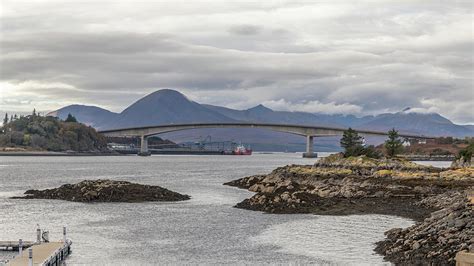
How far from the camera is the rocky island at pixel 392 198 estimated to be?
31.8 m

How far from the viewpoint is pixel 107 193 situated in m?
62.6

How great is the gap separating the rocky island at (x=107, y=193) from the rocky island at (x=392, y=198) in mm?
9642

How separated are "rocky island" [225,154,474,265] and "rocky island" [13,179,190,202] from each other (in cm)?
964

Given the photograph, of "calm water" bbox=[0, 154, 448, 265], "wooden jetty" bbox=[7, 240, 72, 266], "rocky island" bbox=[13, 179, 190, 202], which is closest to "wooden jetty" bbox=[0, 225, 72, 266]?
"wooden jetty" bbox=[7, 240, 72, 266]

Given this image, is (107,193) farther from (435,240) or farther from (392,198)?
(435,240)

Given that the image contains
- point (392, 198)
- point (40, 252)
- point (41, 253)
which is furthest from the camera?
point (392, 198)

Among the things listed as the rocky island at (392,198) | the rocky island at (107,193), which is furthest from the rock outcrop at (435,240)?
the rocky island at (107,193)

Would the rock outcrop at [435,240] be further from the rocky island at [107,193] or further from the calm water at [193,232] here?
the rocky island at [107,193]

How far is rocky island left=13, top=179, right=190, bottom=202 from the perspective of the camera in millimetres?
62344

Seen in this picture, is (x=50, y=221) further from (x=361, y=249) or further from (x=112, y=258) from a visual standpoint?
(x=361, y=249)

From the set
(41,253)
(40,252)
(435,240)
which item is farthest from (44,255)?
(435,240)

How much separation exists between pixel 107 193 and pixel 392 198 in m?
24.8

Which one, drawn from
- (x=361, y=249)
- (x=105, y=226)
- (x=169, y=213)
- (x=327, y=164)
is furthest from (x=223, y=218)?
(x=327, y=164)

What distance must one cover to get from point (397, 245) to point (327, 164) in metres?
64.8
